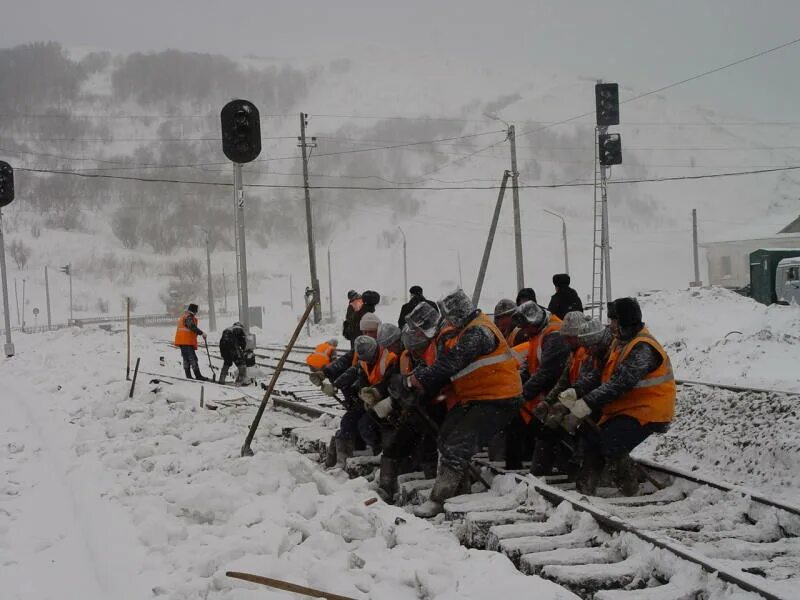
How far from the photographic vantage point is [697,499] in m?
5.85

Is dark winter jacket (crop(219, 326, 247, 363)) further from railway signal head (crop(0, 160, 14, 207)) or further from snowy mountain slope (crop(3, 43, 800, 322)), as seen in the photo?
snowy mountain slope (crop(3, 43, 800, 322))

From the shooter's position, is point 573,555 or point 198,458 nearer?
point 573,555

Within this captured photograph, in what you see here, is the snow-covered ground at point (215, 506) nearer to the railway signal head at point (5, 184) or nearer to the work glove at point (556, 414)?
the work glove at point (556, 414)

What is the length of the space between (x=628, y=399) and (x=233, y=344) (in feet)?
33.5

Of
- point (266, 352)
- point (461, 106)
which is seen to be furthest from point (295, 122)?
point (266, 352)

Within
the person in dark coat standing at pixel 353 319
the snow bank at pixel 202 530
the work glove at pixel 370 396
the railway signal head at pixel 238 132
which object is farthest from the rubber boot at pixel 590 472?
the person in dark coat standing at pixel 353 319

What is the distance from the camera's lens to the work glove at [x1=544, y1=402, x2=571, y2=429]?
252 inches

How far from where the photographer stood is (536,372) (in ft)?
24.2

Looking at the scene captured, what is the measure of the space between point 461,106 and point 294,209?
47577 mm

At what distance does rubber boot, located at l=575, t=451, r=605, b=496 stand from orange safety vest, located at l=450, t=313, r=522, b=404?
828 millimetres

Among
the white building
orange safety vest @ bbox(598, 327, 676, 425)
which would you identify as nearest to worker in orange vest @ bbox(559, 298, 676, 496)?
orange safety vest @ bbox(598, 327, 676, 425)

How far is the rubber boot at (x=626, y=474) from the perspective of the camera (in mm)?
6246

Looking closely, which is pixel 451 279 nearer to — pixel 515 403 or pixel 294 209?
pixel 294 209

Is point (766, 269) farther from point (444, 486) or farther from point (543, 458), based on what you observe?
point (444, 486)
